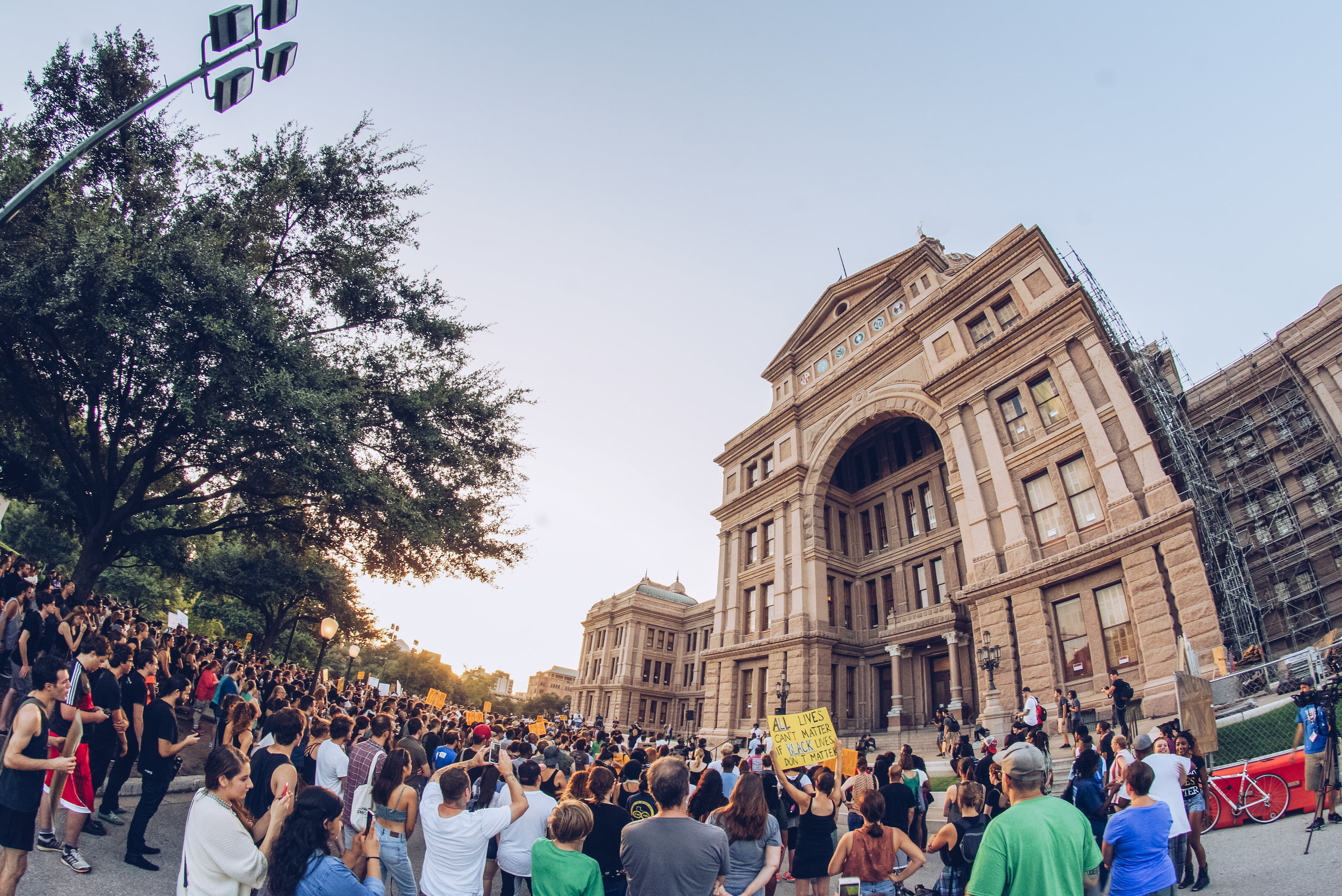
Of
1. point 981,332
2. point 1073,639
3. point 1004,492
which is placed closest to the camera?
point 1073,639

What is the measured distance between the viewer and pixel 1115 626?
19.4 meters

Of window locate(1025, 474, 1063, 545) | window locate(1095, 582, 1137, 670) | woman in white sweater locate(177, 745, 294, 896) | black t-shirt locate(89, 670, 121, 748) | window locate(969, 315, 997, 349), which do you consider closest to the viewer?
woman in white sweater locate(177, 745, 294, 896)

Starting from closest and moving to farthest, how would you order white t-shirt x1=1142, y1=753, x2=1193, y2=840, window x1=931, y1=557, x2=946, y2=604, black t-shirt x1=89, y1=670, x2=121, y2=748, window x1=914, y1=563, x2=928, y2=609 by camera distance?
white t-shirt x1=1142, y1=753, x2=1193, y2=840 < black t-shirt x1=89, y1=670, x2=121, y2=748 < window x1=931, y1=557, x2=946, y2=604 < window x1=914, y1=563, x2=928, y2=609

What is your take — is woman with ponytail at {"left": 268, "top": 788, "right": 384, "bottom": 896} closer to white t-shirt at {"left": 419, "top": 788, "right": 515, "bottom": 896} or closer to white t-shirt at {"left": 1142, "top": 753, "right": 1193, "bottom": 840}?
white t-shirt at {"left": 419, "top": 788, "right": 515, "bottom": 896}

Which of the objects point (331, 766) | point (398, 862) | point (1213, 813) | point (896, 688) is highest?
point (896, 688)

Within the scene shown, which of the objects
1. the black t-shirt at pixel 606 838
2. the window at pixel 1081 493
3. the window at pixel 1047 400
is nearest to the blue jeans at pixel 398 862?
the black t-shirt at pixel 606 838

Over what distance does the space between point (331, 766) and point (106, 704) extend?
9.59 feet

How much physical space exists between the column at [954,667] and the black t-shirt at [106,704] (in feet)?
83.0

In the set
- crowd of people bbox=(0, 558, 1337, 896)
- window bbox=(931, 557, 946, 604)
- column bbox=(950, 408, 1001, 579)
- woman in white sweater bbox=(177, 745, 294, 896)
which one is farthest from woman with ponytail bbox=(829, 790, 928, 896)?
window bbox=(931, 557, 946, 604)

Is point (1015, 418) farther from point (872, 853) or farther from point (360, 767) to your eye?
point (360, 767)

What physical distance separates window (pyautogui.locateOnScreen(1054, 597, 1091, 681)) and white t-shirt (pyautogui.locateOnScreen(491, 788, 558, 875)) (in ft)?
66.0

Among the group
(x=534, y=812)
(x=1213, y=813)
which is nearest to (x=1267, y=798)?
(x=1213, y=813)

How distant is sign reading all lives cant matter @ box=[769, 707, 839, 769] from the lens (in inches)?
320

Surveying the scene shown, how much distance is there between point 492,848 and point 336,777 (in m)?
1.91
